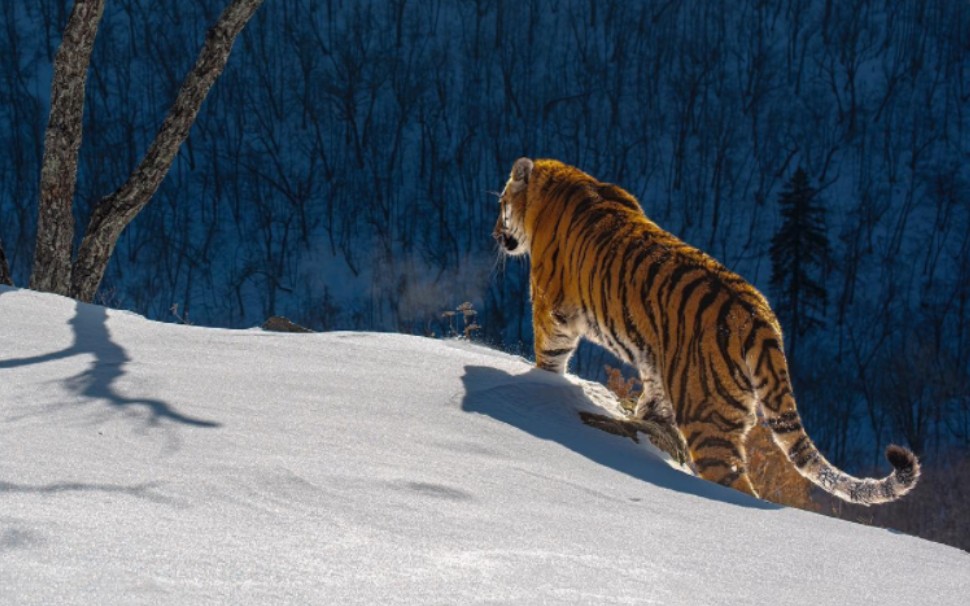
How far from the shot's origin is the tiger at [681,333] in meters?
3.89

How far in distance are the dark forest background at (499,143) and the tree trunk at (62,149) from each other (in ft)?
105

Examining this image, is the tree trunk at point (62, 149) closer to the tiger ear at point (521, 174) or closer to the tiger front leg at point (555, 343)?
the tiger ear at point (521, 174)

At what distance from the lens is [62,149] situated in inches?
270

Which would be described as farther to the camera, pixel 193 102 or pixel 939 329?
pixel 939 329

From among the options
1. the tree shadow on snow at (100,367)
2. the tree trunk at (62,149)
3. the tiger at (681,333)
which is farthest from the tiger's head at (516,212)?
the tree trunk at (62,149)

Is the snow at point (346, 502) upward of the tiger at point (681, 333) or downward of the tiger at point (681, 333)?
downward

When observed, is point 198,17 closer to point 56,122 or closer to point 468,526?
point 56,122

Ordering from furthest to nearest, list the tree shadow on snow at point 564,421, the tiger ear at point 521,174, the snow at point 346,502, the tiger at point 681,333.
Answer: the tiger ear at point 521,174 → the tiger at point 681,333 → the tree shadow on snow at point 564,421 → the snow at point 346,502

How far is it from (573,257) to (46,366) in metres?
2.69

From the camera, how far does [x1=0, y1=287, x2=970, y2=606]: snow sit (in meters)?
1.74

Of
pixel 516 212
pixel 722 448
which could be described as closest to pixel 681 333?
pixel 722 448

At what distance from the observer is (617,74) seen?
1817 inches

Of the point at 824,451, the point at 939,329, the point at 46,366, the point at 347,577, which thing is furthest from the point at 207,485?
the point at 939,329

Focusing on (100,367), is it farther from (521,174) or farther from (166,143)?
(166,143)
